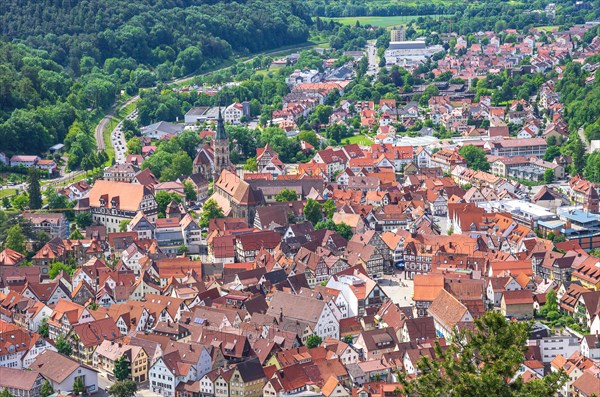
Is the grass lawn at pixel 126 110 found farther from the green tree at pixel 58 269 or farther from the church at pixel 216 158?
the green tree at pixel 58 269

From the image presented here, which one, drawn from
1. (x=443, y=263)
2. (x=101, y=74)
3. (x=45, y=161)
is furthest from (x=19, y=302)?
(x=101, y=74)

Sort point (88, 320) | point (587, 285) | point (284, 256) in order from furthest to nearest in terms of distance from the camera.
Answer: point (284, 256), point (587, 285), point (88, 320)

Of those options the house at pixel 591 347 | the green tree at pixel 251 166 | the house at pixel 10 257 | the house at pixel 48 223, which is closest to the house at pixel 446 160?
the green tree at pixel 251 166

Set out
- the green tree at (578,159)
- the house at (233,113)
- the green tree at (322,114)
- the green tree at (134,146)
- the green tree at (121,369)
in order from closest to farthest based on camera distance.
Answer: the green tree at (121,369)
the green tree at (578,159)
the green tree at (134,146)
the green tree at (322,114)
the house at (233,113)

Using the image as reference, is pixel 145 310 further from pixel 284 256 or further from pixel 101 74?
pixel 101 74

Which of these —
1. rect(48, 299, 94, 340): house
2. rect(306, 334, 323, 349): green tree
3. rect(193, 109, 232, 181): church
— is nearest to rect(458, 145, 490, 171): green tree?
rect(193, 109, 232, 181): church

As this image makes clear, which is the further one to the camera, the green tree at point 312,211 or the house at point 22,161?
the house at point 22,161
